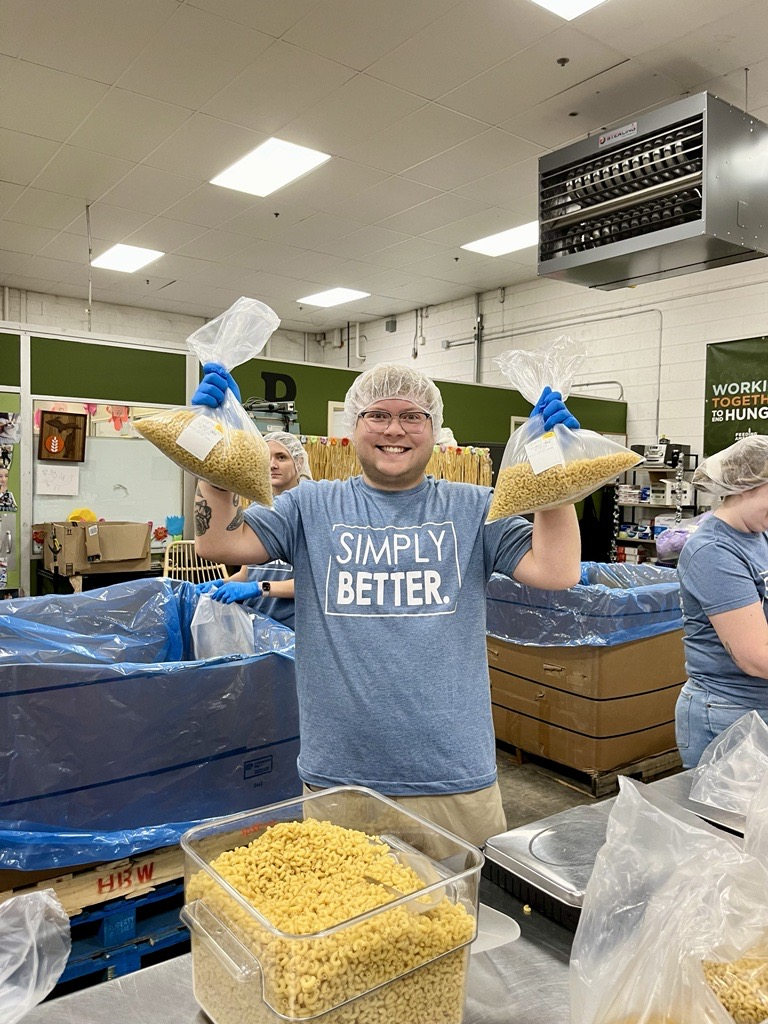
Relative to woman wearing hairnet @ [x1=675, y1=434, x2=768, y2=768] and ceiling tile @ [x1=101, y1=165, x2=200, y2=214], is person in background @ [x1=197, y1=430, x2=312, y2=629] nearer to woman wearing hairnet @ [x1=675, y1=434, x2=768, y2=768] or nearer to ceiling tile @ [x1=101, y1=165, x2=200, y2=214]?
woman wearing hairnet @ [x1=675, y1=434, x2=768, y2=768]

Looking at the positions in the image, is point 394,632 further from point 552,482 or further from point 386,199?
point 386,199

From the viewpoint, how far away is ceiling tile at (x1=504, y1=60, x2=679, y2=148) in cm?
399

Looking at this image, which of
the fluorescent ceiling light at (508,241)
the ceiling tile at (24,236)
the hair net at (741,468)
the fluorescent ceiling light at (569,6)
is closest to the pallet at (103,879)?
the hair net at (741,468)

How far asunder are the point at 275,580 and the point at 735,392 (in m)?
5.02

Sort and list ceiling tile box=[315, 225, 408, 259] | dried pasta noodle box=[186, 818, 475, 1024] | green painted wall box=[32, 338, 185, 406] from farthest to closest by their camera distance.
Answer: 1. ceiling tile box=[315, 225, 408, 259]
2. green painted wall box=[32, 338, 185, 406]
3. dried pasta noodle box=[186, 818, 475, 1024]

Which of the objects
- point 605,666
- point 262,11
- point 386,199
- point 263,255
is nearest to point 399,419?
point 605,666

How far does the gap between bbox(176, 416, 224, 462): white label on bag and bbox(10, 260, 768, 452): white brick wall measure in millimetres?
4962

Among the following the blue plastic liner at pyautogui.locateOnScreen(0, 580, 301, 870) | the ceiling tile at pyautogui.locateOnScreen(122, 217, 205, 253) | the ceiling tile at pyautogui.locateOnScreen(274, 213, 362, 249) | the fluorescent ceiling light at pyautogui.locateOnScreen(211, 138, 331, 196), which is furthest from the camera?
the ceiling tile at pyautogui.locateOnScreen(122, 217, 205, 253)

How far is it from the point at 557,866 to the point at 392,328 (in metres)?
8.98

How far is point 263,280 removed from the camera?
313 inches

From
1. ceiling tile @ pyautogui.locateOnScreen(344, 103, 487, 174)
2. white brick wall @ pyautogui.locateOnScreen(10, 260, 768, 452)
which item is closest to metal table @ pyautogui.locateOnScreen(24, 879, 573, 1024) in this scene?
ceiling tile @ pyautogui.locateOnScreen(344, 103, 487, 174)

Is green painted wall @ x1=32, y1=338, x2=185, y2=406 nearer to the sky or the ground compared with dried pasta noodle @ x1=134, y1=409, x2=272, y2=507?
nearer to the sky

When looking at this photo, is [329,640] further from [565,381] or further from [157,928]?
[157,928]

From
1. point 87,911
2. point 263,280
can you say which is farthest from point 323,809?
point 263,280
